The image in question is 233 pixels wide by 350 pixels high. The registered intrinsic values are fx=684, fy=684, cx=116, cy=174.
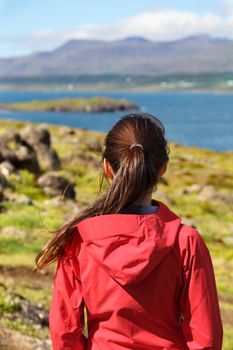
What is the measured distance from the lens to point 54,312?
566cm

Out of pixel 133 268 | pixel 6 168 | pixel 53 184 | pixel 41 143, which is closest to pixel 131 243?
pixel 133 268

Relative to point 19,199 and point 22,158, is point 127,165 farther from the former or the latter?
point 22,158

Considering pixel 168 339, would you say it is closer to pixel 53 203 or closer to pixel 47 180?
pixel 53 203

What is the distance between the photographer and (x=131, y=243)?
17.5 feet

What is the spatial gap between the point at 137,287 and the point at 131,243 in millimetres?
395

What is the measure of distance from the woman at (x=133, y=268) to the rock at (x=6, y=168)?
3442 centimetres

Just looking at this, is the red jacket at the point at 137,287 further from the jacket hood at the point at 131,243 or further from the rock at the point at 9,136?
the rock at the point at 9,136

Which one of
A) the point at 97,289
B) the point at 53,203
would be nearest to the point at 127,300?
the point at 97,289

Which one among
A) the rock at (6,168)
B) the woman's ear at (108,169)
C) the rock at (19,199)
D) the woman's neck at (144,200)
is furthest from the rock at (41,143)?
the woman's neck at (144,200)

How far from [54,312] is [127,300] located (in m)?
0.65

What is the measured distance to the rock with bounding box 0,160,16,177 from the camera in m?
40.4

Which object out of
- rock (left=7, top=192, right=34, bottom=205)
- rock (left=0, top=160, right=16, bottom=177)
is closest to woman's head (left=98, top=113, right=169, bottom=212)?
rock (left=7, top=192, right=34, bottom=205)

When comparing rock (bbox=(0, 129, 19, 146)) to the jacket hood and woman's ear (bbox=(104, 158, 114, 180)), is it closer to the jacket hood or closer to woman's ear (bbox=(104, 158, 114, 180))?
woman's ear (bbox=(104, 158, 114, 180))

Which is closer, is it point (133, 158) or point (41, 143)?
point (133, 158)
